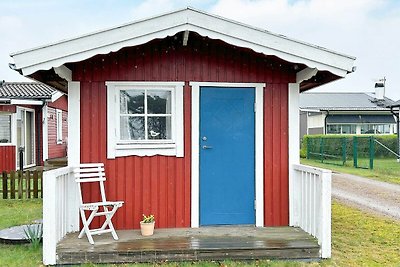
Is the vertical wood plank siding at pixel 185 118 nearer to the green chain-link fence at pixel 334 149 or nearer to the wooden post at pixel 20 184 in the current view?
the wooden post at pixel 20 184

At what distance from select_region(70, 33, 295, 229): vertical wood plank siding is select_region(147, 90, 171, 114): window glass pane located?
204 millimetres

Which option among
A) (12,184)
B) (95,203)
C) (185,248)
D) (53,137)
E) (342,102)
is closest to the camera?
(185,248)

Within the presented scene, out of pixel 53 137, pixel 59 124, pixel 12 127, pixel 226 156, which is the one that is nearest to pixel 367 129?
pixel 59 124

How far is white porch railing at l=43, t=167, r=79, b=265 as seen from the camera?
5426mm

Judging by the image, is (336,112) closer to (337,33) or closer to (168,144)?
(337,33)

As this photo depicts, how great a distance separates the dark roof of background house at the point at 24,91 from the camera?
17.2 metres

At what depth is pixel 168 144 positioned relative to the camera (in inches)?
263

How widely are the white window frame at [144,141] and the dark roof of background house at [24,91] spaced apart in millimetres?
11332

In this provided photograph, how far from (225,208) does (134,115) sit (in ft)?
5.83

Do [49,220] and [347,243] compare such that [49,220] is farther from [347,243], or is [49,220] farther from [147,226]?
[347,243]

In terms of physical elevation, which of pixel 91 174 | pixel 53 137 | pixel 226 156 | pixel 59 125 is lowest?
pixel 91 174

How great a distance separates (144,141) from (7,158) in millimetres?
11486

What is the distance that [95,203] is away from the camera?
602 cm

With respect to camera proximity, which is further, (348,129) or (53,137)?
(348,129)
